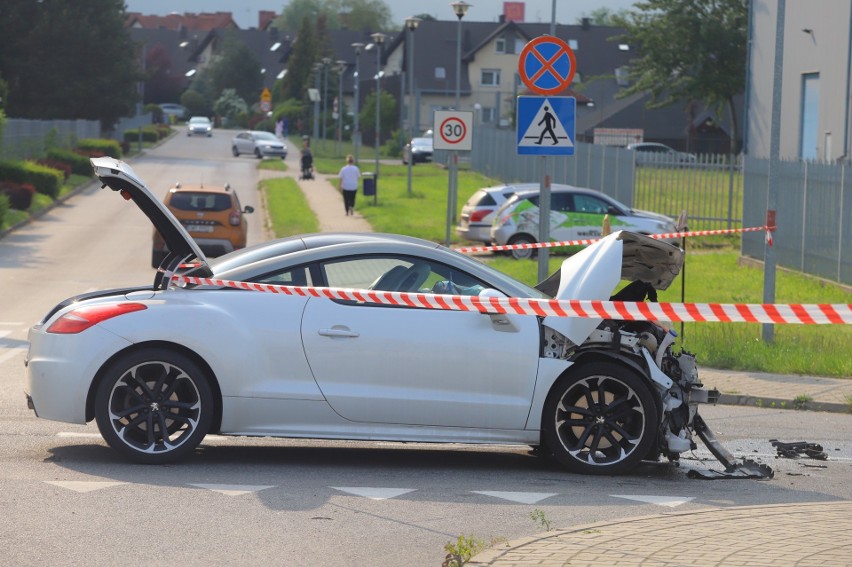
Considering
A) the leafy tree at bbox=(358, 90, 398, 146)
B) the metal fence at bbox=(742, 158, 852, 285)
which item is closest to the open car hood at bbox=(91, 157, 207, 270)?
the metal fence at bbox=(742, 158, 852, 285)

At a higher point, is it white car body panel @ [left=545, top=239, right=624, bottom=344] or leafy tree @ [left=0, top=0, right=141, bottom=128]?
leafy tree @ [left=0, top=0, right=141, bottom=128]

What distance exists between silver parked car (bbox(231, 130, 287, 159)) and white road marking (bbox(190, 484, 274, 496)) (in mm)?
68810

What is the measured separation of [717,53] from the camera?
67.9 meters

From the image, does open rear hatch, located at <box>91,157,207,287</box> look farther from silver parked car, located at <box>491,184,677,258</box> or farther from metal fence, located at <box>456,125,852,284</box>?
silver parked car, located at <box>491,184,677,258</box>

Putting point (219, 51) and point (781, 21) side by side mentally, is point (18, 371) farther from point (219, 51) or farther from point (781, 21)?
point (219, 51)

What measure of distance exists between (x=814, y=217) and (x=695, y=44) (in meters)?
46.3

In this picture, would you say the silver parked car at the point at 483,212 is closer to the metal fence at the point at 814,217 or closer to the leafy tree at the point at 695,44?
the metal fence at the point at 814,217

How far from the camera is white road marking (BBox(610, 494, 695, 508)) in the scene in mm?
7660

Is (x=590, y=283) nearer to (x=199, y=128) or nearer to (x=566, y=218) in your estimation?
(x=566, y=218)

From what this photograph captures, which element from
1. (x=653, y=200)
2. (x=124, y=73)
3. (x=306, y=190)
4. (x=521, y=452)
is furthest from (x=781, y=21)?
(x=124, y=73)

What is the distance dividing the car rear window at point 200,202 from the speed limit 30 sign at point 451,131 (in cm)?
452

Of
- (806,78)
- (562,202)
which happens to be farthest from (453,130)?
(806,78)

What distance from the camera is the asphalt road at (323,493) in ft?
21.2

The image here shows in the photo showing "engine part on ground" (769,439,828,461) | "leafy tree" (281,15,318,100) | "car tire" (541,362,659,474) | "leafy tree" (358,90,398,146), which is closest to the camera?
"car tire" (541,362,659,474)
